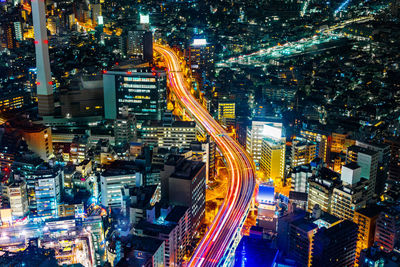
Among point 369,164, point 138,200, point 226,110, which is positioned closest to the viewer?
point 138,200

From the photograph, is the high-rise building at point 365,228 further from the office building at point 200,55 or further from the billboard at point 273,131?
the office building at point 200,55

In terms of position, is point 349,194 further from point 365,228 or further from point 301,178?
point 301,178

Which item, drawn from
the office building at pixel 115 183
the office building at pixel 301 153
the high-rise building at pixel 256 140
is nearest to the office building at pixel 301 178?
the office building at pixel 301 153

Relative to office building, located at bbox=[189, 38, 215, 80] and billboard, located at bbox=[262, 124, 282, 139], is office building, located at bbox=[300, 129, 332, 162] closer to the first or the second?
billboard, located at bbox=[262, 124, 282, 139]

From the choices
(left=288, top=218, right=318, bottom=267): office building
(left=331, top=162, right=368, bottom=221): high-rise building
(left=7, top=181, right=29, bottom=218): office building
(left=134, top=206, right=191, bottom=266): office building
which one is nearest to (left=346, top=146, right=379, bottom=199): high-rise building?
(left=331, top=162, right=368, bottom=221): high-rise building

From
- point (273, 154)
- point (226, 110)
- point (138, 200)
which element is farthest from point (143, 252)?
point (226, 110)

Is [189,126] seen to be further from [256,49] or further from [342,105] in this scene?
[256,49]
